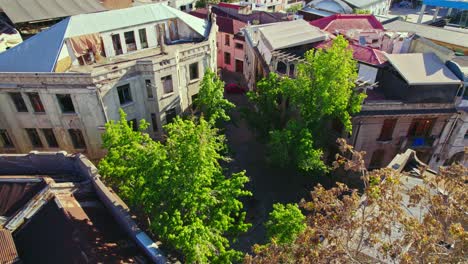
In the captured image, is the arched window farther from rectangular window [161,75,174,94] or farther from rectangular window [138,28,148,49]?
rectangular window [138,28,148,49]

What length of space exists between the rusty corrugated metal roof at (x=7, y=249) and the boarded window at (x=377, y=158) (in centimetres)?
3062

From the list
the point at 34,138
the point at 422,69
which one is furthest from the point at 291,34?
the point at 34,138

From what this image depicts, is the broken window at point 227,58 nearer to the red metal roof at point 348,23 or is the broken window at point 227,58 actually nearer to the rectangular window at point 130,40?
the red metal roof at point 348,23

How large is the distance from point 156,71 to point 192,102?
22.6ft

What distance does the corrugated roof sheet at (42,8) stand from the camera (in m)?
40.7

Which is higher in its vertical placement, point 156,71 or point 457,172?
point 457,172

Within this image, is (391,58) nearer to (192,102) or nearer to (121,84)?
(192,102)

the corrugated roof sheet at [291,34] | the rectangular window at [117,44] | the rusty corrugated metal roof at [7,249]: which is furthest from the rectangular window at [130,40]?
the rusty corrugated metal roof at [7,249]

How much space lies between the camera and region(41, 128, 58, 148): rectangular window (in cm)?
3231

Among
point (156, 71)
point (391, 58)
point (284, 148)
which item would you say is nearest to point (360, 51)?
point (391, 58)

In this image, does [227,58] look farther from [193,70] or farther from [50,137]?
[50,137]

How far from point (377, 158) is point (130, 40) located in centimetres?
2843

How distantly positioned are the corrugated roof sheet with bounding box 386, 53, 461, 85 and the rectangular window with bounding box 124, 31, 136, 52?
2577cm

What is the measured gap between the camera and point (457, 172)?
504 inches
